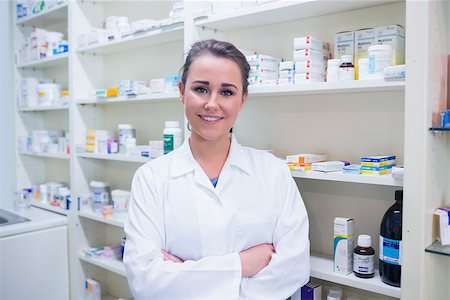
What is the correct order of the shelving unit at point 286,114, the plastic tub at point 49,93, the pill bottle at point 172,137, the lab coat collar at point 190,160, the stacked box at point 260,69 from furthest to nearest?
the plastic tub at point 49,93 → the pill bottle at point 172,137 → the stacked box at point 260,69 → the lab coat collar at point 190,160 → the shelving unit at point 286,114

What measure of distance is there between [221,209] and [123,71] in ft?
5.24

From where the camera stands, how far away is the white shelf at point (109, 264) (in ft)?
7.93

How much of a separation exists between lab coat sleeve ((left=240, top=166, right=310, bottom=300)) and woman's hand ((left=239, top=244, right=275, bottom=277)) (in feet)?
0.07

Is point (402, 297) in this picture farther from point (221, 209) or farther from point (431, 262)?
point (221, 209)

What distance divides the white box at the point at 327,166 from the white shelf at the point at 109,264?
1.33 m

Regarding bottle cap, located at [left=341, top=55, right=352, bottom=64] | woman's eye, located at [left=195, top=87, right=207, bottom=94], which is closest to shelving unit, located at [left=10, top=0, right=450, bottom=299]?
bottle cap, located at [left=341, top=55, right=352, bottom=64]

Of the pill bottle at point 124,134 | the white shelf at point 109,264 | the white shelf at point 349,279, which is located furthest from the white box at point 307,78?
the white shelf at point 109,264

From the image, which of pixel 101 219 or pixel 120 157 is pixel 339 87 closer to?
pixel 120 157

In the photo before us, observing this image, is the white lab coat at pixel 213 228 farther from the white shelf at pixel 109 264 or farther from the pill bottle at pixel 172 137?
the white shelf at pixel 109 264

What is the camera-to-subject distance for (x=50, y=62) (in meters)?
3.03

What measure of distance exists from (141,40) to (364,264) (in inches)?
63.6

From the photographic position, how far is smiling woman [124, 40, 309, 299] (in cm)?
136

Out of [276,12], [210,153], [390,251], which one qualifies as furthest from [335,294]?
[276,12]

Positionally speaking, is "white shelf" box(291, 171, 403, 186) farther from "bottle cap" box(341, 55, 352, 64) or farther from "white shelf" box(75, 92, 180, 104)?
"white shelf" box(75, 92, 180, 104)
